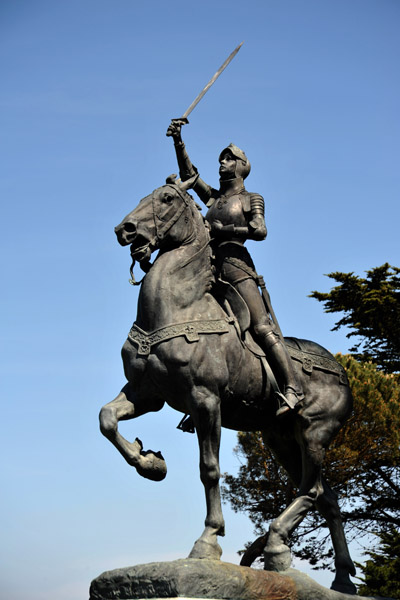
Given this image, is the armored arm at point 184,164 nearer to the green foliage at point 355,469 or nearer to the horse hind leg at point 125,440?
the horse hind leg at point 125,440

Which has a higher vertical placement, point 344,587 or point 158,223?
point 158,223

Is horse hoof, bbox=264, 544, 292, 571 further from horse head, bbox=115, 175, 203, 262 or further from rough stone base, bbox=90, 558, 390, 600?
horse head, bbox=115, 175, 203, 262

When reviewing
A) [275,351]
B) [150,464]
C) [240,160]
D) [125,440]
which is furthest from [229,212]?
[150,464]

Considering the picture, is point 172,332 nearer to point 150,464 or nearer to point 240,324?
point 240,324

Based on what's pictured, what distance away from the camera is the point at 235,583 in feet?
22.6

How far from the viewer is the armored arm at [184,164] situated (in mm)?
8625

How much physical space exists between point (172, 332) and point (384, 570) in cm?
1585

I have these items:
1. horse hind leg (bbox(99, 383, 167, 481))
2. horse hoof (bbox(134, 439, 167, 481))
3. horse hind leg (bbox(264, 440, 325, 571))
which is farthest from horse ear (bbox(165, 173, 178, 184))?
horse hind leg (bbox(264, 440, 325, 571))

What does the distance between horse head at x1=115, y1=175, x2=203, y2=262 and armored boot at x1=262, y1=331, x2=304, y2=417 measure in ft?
4.66

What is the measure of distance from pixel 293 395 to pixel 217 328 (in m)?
1.12

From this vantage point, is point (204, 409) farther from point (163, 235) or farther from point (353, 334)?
point (353, 334)

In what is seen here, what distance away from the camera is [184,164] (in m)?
8.94

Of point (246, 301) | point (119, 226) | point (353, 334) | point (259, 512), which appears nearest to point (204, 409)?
point (246, 301)

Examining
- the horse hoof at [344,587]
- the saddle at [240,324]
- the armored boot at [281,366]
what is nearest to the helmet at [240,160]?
the saddle at [240,324]
